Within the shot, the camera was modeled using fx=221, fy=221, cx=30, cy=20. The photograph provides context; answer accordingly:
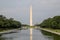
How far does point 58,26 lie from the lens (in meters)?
85.4

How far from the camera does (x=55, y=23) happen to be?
289 feet

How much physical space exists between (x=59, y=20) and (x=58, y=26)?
648cm

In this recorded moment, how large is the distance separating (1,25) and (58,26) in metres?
21.9

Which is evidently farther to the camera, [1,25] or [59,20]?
[59,20]

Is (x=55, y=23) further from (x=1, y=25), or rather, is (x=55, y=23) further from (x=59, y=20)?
(x=1, y=25)

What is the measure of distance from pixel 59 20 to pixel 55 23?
4013mm

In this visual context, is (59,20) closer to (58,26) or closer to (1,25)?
(58,26)

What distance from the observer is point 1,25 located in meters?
83.4

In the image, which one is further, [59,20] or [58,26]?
[59,20]

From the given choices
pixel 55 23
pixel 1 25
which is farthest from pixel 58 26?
pixel 1 25

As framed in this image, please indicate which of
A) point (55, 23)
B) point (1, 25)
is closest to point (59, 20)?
point (55, 23)

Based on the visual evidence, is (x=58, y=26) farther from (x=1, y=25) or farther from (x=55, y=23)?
(x=1, y=25)
